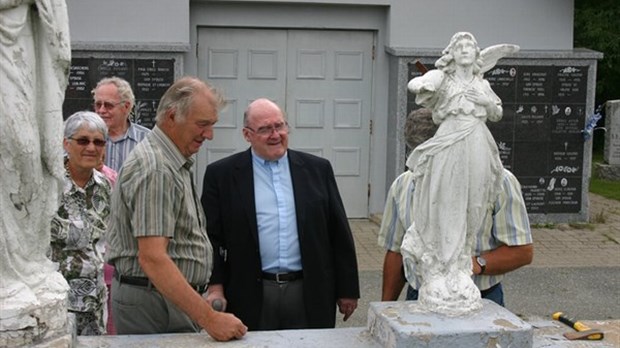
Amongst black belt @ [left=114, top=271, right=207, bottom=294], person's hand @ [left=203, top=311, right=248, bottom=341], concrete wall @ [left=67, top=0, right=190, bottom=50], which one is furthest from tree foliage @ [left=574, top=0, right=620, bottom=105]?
person's hand @ [left=203, top=311, right=248, bottom=341]

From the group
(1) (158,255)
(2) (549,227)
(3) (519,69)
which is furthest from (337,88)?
(1) (158,255)

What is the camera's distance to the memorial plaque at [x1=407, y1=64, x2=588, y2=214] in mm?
10672

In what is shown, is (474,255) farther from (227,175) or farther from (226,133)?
(226,133)

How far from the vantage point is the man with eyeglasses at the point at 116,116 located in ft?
18.2

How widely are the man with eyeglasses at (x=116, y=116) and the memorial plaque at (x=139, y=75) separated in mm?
4249

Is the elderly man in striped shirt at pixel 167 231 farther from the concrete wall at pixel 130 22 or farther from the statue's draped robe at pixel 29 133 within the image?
the concrete wall at pixel 130 22

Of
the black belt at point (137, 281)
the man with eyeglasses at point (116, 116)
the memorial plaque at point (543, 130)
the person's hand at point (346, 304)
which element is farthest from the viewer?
the memorial plaque at point (543, 130)

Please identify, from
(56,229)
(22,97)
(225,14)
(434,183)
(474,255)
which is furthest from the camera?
(225,14)

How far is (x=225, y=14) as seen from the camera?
33.8 feet

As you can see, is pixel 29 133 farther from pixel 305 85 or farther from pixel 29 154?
pixel 305 85

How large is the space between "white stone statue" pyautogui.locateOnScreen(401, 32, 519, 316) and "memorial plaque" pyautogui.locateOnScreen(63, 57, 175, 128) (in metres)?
6.79

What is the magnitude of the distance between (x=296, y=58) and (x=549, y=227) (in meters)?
3.58

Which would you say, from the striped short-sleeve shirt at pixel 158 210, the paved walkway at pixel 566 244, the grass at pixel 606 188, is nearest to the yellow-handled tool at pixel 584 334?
the striped short-sleeve shirt at pixel 158 210

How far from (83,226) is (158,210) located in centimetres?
95
